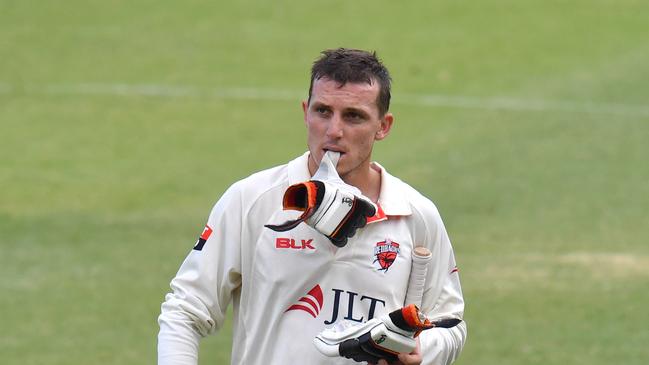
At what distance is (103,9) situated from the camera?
25.3 metres

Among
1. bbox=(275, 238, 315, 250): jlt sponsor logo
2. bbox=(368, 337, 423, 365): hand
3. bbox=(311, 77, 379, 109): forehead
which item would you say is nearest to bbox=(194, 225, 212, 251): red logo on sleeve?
bbox=(275, 238, 315, 250): jlt sponsor logo

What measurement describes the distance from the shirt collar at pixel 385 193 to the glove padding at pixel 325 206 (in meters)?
0.27

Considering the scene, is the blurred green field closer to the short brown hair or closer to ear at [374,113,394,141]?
ear at [374,113,394,141]

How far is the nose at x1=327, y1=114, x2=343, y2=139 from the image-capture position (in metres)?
5.84

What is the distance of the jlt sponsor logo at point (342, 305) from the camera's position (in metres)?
5.90

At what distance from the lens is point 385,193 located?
613 centimetres

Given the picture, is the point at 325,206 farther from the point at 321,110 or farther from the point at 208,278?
the point at 208,278

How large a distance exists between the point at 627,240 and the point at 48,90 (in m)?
9.71

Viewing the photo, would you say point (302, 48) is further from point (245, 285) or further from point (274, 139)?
point (245, 285)

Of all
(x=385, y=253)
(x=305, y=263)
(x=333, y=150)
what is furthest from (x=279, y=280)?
(x=333, y=150)

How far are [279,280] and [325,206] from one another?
0.51 meters

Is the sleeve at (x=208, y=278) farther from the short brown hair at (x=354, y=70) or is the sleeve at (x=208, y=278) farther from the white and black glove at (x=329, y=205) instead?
the short brown hair at (x=354, y=70)

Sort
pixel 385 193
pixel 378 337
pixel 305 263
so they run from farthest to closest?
pixel 385 193, pixel 305 263, pixel 378 337

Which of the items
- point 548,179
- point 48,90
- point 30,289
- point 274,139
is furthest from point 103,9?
point 30,289
